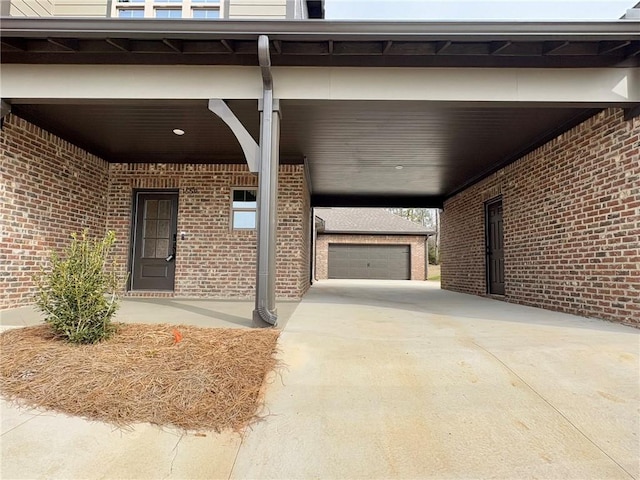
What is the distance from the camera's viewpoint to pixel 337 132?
5.70 meters

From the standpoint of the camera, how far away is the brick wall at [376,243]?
17266 mm

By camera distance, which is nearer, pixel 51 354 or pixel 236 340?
pixel 51 354

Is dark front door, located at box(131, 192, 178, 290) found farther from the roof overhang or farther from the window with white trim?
the roof overhang

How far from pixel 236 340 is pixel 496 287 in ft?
21.4

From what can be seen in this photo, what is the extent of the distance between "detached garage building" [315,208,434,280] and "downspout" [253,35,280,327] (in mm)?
13107

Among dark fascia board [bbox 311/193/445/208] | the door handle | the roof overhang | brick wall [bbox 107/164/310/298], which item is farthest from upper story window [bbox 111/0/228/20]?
dark fascia board [bbox 311/193/445/208]

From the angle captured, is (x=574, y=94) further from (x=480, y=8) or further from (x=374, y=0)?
(x=374, y=0)

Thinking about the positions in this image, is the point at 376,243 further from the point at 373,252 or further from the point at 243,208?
the point at 243,208

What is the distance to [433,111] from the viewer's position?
15.9 feet

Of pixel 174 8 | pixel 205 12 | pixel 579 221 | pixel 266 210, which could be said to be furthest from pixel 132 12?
pixel 579 221

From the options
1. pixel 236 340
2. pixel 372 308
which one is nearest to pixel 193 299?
pixel 372 308

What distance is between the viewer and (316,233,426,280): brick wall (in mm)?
17266

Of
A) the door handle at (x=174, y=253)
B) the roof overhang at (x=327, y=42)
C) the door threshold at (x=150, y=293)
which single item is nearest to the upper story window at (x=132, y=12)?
the roof overhang at (x=327, y=42)

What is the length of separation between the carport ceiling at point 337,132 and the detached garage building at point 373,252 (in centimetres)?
927
